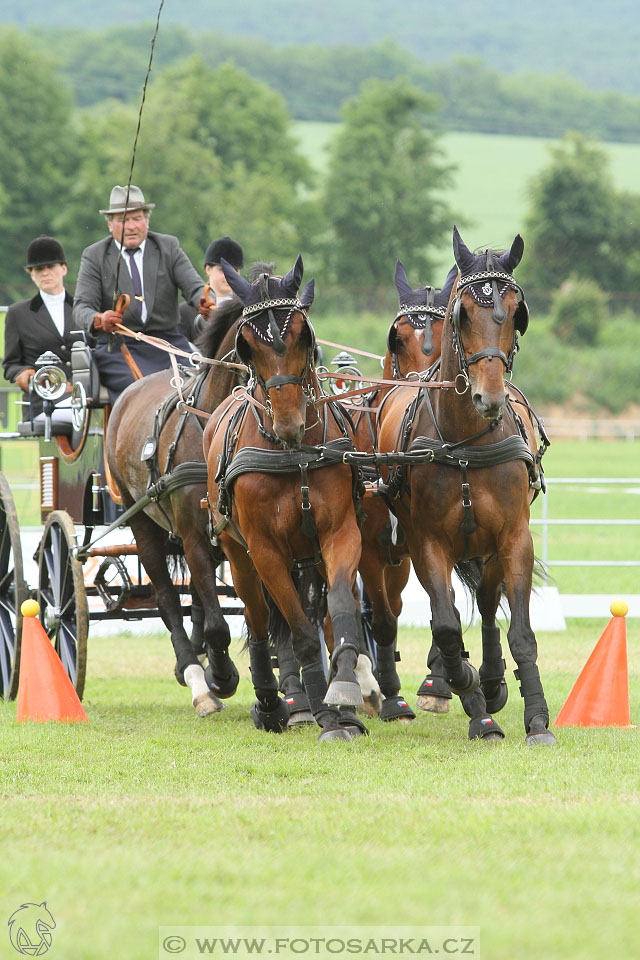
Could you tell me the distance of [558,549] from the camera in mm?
19000

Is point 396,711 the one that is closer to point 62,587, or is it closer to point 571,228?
point 62,587

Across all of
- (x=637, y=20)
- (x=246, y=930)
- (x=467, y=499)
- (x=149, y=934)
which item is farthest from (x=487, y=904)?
(x=637, y=20)

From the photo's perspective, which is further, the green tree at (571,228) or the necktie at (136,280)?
the green tree at (571,228)

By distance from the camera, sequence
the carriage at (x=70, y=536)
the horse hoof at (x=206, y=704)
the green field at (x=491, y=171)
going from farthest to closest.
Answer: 1. the green field at (x=491, y=171)
2. the carriage at (x=70, y=536)
3. the horse hoof at (x=206, y=704)

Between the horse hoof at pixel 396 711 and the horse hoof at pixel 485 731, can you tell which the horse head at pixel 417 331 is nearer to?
the horse hoof at pixel 396 711

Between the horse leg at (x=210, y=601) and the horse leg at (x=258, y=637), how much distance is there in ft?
1.21

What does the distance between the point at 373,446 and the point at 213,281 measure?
1.82 meters

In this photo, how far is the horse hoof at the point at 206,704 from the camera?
7.43m

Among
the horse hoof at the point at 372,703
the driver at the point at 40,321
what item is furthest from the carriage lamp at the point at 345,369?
the horse hoof at the point at 372,703

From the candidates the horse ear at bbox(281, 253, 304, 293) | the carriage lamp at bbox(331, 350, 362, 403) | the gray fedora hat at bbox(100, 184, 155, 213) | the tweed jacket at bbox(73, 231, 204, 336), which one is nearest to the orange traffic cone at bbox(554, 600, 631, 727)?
the horse ear at bbox(281, 253, 304, 293)

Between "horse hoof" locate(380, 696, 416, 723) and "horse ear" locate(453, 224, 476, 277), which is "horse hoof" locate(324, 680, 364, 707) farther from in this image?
"horse ear" locate(453, 224, 476, 277)

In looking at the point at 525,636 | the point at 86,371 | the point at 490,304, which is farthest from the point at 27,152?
the point at 525,636

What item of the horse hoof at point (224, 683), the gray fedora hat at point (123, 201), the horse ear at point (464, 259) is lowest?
the horse hoof at point (224, 683)

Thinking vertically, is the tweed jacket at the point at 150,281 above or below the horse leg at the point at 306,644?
above
